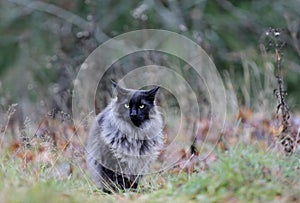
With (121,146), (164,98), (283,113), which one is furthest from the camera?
(164,98)

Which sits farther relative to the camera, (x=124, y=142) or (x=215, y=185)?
(x=124, y=142)

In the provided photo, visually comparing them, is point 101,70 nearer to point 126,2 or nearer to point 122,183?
point 126,2

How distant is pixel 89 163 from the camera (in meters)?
5.76

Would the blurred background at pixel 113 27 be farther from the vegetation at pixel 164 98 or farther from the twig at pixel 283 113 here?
the twig at pixel 283 113

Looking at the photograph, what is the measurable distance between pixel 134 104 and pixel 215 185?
1.42 metres

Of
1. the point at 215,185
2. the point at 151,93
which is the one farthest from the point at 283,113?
the point at 215,185

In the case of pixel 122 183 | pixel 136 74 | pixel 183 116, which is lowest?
pixel 122 183

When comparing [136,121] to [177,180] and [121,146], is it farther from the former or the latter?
[177,180]

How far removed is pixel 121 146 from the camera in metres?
5.65

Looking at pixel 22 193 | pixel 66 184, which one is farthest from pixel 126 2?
pixel 22 193

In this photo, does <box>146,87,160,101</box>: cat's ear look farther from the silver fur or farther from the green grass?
the green grass

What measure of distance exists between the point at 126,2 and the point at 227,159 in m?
7.98

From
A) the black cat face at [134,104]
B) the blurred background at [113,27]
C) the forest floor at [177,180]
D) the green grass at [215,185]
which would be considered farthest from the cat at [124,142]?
the blurred background at [113,27]

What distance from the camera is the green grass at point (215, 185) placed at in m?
4.25
